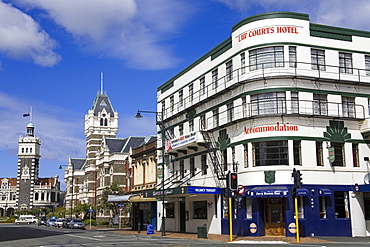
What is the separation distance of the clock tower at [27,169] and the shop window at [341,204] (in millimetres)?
122229

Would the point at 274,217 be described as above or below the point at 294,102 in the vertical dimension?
below

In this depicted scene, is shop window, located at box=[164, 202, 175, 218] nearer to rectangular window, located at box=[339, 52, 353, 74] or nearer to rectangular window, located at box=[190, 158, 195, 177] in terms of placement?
rectangular window, located at box=[190, 158, 195, 177]

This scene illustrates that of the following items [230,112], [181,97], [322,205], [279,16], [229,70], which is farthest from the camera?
[181,97]

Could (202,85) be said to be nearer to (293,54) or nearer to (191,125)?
(191,125)

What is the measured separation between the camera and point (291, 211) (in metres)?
30.7

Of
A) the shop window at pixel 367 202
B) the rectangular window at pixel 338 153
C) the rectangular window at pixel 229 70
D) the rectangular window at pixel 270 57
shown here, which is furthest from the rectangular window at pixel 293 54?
the shop window at pixel 367 202

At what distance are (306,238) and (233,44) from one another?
583 inches

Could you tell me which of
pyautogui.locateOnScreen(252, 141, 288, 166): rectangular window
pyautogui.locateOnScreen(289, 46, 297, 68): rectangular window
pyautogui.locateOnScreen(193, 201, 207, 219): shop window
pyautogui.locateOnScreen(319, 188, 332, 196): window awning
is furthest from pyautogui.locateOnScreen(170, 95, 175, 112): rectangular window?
pyautogui.locateOnScreen(319, 188, 332, 196): window awning

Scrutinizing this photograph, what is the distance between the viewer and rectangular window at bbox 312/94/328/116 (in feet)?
108

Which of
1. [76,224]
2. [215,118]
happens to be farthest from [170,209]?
[76,224]

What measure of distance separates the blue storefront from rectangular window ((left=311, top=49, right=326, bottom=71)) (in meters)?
8.31

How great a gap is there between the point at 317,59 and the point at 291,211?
10.9 meters

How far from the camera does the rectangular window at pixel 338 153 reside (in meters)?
32.8

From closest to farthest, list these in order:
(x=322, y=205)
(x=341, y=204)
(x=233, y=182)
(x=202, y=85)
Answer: (x=233, y=182), (x=322, y=205), (x=341, y=204), (x=202, y=85)
